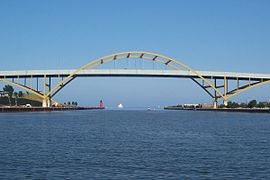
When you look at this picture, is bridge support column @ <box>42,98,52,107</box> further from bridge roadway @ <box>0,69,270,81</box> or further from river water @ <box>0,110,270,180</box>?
river water @ <box>0,110,270,180</box>

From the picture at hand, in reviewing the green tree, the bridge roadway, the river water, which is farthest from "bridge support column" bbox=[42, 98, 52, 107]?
the river water

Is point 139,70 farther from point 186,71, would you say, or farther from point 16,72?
point 16,72

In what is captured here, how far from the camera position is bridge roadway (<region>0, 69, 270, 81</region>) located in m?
127

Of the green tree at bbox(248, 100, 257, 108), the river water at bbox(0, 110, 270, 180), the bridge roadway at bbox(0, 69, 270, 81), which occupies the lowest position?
the river water at bbox(0, 110, 270, 180)

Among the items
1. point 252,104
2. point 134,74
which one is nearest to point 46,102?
point 134,74

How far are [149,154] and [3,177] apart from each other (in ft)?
31.2

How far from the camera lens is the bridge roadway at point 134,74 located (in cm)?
12675

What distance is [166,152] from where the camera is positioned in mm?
26547

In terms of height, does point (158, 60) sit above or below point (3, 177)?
above

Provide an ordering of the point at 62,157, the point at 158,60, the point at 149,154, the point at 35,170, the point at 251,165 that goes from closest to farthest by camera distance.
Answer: the point at 35,170 < the point at 251,165 < the point at 62,157 < the point at 149,154 < the point at 158,60

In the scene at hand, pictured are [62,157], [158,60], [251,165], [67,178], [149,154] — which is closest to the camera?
[67,178]

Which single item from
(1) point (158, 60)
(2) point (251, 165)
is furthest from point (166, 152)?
(1) point (158, 60)

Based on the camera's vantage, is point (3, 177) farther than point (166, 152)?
No

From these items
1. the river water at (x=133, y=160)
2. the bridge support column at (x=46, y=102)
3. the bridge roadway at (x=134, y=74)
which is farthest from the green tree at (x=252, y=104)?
the river water at (x=133, y=160)
